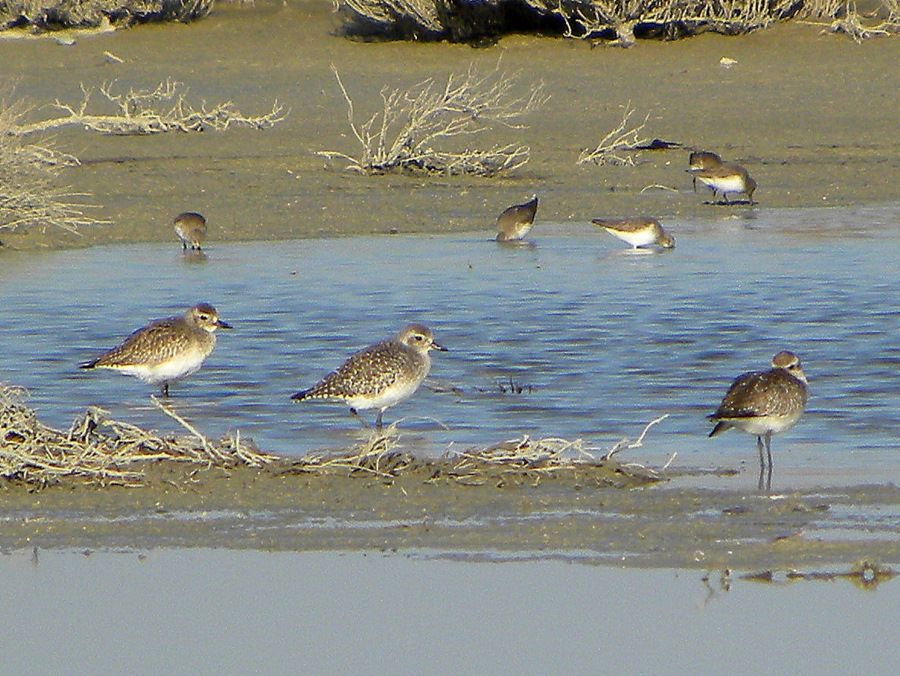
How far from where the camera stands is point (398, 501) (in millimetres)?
8016

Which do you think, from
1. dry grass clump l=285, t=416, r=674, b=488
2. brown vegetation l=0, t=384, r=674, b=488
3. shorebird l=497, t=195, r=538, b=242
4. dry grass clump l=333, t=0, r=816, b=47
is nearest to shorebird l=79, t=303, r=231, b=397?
brown vegetation l=0, t=384, r=674, b=488

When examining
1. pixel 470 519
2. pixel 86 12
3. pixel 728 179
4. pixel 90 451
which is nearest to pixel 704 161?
pixel 728 179

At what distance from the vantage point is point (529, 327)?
1305 cm

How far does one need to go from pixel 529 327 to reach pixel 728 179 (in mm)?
5732

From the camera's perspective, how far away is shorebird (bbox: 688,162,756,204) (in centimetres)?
1823

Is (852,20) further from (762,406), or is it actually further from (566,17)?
(762,406)

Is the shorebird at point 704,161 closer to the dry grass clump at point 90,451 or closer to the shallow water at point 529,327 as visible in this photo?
the shallow water at point 529,327

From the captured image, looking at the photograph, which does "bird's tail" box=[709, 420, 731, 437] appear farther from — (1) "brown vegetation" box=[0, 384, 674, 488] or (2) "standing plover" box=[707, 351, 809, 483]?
(1) "brown vegetation" box=[0, 384, 674, 488]

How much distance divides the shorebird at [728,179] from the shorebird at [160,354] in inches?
330

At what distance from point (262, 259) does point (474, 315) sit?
127 inches

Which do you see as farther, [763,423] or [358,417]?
[358,417]

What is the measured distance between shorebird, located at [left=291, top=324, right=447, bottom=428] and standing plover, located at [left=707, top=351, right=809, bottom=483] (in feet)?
5.26

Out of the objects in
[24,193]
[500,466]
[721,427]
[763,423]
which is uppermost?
[763,423]

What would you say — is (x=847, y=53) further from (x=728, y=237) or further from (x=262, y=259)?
(x=262, y=259)
